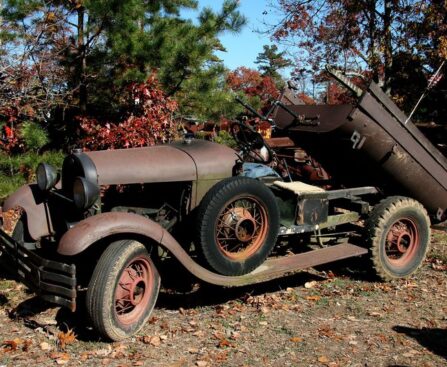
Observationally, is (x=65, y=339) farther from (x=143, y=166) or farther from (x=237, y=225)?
(x=237, y=225)

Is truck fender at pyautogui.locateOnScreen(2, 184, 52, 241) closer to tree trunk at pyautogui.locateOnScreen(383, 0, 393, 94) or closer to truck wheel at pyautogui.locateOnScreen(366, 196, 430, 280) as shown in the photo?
truck wheel at pyautogui.locateOnScreen(366, 196, 430, 280)

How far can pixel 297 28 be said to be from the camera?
10367 millimetres

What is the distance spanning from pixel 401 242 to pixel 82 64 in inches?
225

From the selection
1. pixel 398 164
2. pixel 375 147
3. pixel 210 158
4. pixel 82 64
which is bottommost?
pixel 210 158

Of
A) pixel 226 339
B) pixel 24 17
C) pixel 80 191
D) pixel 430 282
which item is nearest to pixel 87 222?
pixel 80 191

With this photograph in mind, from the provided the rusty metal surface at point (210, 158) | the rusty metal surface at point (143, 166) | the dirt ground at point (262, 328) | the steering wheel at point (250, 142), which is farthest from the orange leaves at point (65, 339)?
the steering wheel at point (250, 142)

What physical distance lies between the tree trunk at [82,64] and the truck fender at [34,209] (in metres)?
4.11

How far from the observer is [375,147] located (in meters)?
5.43

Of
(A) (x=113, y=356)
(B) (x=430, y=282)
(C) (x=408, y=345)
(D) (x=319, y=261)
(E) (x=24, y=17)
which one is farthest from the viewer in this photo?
(E) (x=24, y=17)

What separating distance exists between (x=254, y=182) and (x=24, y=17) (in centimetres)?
534

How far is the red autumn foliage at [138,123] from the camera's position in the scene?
8.00 metres

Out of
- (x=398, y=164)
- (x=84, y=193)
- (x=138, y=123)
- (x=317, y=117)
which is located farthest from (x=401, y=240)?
(x=138, y=123)

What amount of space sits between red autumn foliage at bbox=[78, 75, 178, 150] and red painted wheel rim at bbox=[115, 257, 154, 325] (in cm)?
379

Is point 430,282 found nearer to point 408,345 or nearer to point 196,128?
point 408,345
